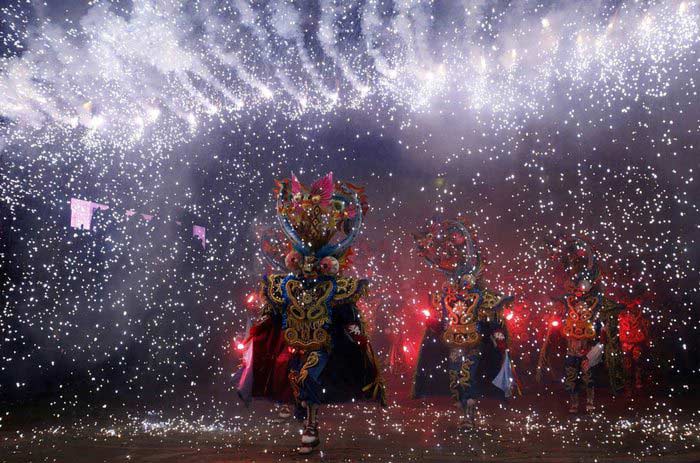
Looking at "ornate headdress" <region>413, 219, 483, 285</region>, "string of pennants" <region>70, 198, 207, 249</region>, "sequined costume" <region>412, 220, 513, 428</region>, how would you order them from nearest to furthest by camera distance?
"sequined costume" <region>412, 220, 513, 428</region>
"ornate headdress" <region>413, 219, 483, 285</region>
"string of pennants" <region>70, 198, 207, 249</region>

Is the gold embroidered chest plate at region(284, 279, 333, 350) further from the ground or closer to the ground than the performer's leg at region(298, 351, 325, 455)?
further from the ground

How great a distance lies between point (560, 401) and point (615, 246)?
587 centimetres

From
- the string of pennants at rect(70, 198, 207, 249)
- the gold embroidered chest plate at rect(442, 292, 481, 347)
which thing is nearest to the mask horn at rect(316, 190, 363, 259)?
the gold embroidered chest plate at rect(442, 292, 481, 347)

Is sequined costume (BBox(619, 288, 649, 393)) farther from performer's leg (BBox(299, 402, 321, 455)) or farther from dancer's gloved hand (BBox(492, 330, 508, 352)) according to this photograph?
performer's leg (BBox(299, 402, 321, 455))

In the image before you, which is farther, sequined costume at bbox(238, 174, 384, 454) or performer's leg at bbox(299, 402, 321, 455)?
sequined costume at bbox(238, 174, 384, 454)

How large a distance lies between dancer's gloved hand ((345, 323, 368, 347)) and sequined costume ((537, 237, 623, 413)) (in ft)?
18.2

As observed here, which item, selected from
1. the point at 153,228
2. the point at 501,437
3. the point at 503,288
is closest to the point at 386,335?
the point at 503,288

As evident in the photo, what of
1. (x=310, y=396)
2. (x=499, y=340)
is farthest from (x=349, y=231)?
(x=499, y=340)

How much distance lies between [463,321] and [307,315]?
10.6 feet

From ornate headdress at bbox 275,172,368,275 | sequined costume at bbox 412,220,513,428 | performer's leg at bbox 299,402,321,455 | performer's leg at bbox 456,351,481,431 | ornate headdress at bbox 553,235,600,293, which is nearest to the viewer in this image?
performer's leg at bbox 299,402,321,455

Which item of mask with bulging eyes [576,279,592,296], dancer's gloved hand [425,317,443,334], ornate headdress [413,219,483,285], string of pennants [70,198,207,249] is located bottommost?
dancer's gloved hand [425,317,443,334]

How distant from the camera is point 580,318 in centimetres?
1055

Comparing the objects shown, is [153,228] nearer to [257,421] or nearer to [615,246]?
[257,421]

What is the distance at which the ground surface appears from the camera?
5992mm
